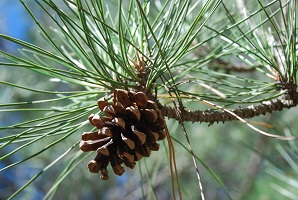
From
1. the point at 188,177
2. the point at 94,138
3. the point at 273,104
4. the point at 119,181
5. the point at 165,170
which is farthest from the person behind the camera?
the point at 119,181

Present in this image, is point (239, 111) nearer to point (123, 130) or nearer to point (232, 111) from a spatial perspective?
point (232, 111)

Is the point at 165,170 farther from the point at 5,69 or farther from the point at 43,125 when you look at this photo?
the point at 43,125

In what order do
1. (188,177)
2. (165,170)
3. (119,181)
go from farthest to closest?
(119,181) < (188,177) < (165,170)

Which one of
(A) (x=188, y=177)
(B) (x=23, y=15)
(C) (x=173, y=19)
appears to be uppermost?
(B) (x=23, y=15)

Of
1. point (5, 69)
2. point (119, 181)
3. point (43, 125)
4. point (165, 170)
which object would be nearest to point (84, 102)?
point (43, 125)

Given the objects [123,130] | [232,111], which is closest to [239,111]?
[232,111]

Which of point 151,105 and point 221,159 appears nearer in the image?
point 151,105

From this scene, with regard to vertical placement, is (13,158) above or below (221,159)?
above

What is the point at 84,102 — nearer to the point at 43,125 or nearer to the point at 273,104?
the point at 43,125
